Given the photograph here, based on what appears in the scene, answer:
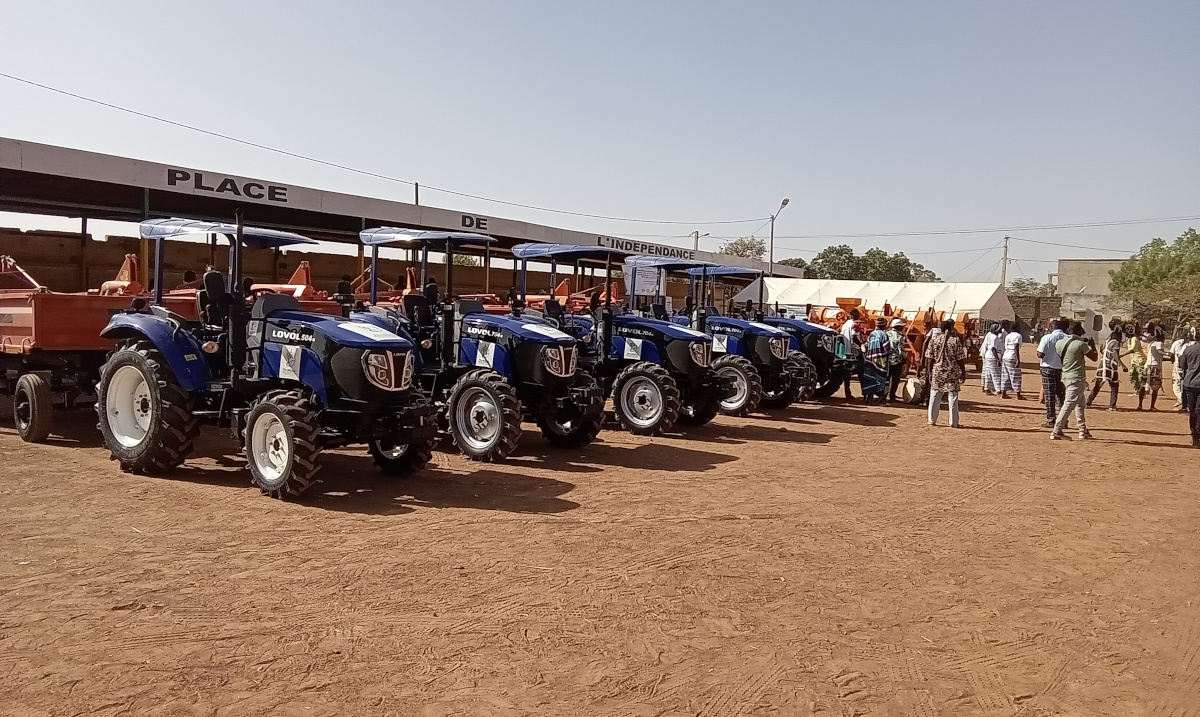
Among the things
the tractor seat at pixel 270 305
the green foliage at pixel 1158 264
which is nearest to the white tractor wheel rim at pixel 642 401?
the tractor seat at pixel 270 305

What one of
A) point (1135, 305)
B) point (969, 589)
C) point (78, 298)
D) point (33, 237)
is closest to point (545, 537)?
point (969, 589)

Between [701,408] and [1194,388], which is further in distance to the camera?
[701,408]

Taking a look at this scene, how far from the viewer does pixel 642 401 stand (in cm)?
1107

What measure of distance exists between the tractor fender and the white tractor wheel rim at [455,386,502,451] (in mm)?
2416

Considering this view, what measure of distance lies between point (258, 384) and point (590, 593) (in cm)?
401

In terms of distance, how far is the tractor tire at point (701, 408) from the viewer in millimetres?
11906

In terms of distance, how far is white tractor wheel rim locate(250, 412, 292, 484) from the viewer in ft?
22.8

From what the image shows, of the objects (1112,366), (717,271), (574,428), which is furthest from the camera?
(1112,366)

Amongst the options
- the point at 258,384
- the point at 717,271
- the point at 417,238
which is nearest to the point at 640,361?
the point at 717,271

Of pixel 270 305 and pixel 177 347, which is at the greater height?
pixel 270 305

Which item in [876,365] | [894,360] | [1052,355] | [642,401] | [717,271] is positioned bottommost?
[642,401]

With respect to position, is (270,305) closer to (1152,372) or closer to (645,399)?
(645,399)

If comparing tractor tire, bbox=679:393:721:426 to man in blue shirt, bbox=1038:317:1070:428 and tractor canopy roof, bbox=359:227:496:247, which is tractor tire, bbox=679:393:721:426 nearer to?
tractor canopy roof, bbox=359:227:496:247

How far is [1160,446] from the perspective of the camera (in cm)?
1164
